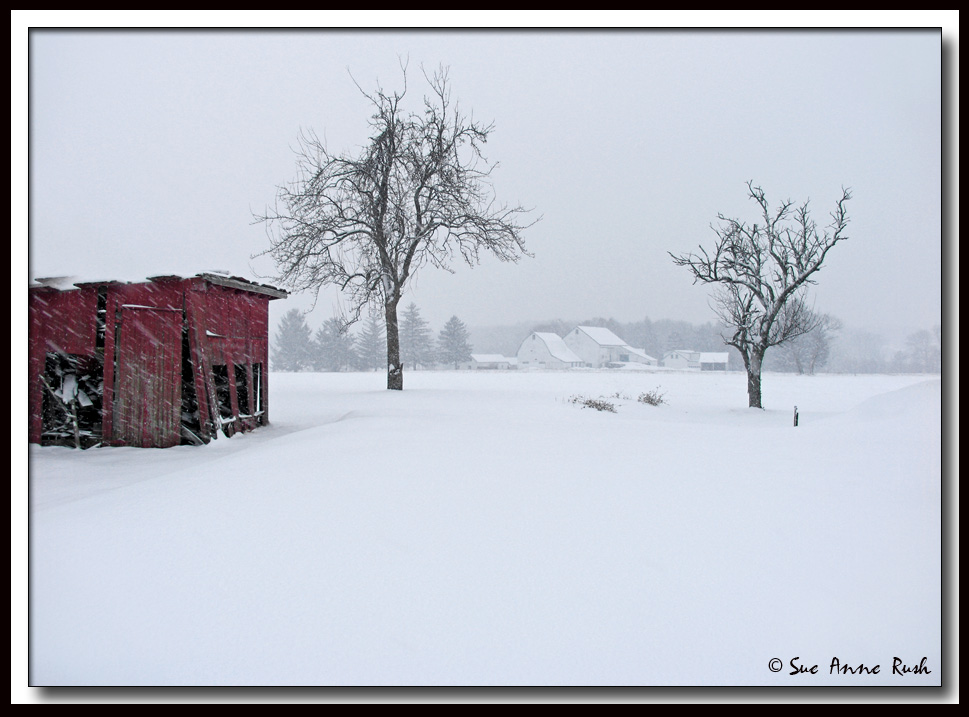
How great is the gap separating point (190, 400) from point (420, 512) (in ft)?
28.7

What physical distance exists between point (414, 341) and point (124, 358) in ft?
169

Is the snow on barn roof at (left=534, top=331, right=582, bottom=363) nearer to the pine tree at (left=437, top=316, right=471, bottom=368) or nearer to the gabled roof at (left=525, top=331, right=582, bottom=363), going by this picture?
the gabled roof at (left=525, top=331, right=582, bottom=363)

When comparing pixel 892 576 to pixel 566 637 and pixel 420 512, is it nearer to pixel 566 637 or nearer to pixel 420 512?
pixel 566 637

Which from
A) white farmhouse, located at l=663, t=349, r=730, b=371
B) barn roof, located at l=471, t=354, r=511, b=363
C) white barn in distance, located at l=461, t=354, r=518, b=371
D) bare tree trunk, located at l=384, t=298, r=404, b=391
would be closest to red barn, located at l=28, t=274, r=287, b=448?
bare tree trunk, located at l=384, t=298, r=404, b=391

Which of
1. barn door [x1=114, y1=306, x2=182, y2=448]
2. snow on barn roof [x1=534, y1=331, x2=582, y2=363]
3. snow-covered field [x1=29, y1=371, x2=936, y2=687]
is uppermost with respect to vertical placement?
snow on barn roof [x1=534, y1=331, x2=582, y2=363]

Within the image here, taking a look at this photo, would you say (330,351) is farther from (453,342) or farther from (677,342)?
(677,342)

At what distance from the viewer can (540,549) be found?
328cm

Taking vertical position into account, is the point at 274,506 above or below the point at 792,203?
below

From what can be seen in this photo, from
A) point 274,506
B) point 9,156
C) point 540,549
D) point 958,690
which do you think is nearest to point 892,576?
point 958,690

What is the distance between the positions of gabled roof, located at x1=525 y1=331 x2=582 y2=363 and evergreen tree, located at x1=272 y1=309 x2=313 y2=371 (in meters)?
26.7

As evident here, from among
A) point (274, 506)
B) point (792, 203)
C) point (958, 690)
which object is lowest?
point (958, 690)

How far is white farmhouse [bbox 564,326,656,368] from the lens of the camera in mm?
56344

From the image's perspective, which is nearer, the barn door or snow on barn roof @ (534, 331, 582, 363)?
the barn door

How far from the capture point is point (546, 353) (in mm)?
56156
